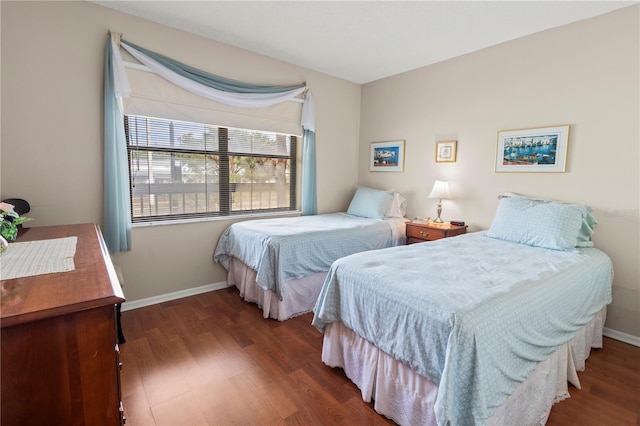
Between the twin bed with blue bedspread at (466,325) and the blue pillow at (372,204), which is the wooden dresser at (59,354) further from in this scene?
the blue pillow at (372,204)

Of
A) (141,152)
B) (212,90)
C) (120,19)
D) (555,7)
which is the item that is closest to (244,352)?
(141,152)

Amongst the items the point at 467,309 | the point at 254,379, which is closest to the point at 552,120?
the point at 467,309

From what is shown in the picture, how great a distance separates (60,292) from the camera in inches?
36.5

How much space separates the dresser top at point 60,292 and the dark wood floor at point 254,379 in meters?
0.99

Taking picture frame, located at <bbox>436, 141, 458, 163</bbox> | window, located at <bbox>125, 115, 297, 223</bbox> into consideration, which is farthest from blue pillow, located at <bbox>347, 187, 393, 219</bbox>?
window, located at <bbox>125, 115, 297, 223</bbox>

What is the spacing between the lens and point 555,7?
7.86 ft

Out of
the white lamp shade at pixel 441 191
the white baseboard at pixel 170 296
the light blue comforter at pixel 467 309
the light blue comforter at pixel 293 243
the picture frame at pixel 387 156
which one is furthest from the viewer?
the picture frame at pixel 387 156

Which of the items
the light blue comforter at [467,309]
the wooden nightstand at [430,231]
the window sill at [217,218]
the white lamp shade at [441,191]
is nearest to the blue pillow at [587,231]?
the light blue comforter at [467,309]

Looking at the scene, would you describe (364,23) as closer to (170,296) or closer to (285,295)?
(285,295)

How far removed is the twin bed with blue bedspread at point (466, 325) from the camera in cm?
126

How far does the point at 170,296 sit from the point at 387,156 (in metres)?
3.09

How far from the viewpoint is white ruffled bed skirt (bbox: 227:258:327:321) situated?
2.73 metres

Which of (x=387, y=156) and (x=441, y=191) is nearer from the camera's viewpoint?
(x=441, y=191)

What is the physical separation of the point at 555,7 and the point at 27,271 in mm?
3628
